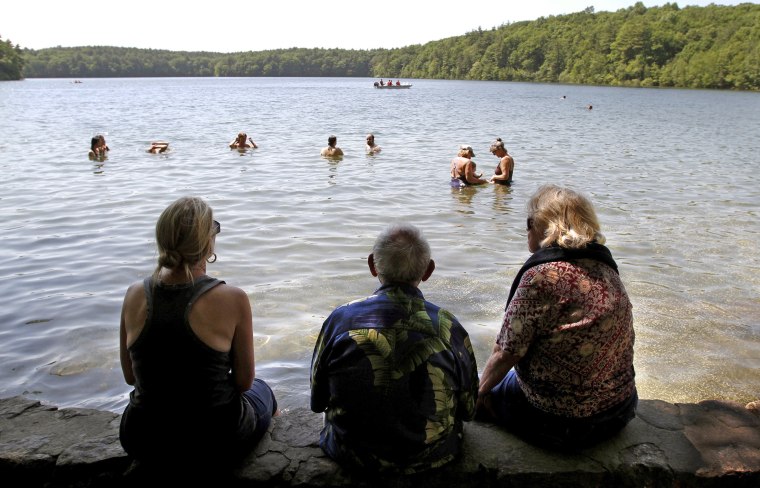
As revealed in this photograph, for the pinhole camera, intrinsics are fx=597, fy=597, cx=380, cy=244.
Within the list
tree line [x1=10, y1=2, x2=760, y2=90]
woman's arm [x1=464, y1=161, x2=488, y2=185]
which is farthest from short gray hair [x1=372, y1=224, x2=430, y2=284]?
tree line [x1=10, y1=2, x2=760, y2=90]

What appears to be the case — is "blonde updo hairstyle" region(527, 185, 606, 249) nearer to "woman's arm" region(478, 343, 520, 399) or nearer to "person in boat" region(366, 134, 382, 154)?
"woman's arm" region(478, 343, 520, 399)

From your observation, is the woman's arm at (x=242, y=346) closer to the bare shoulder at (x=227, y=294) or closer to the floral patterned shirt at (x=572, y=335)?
the bare shoulder at (x=227, y=294)

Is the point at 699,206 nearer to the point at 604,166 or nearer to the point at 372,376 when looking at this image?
the point at 604,166

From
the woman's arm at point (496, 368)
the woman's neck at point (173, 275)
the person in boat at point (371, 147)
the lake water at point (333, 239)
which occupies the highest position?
the woman's neck at point (173, 275)

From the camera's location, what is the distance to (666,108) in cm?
4400

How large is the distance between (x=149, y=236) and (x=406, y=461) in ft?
24.6

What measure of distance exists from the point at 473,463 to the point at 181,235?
160cm

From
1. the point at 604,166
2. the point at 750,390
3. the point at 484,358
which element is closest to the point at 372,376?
the point at 484,358

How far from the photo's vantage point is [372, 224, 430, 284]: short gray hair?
2.40 metres

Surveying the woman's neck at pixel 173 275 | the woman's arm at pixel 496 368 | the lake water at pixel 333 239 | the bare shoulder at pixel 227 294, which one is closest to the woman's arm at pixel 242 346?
the bare shoulder at pixel 227 294

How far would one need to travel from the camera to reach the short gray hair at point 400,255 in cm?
240

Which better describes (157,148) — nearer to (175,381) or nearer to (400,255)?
(175,381)

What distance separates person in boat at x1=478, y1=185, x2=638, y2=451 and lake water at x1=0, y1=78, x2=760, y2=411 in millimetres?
2027

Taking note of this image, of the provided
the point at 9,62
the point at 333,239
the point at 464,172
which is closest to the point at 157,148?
the point at 464,172
